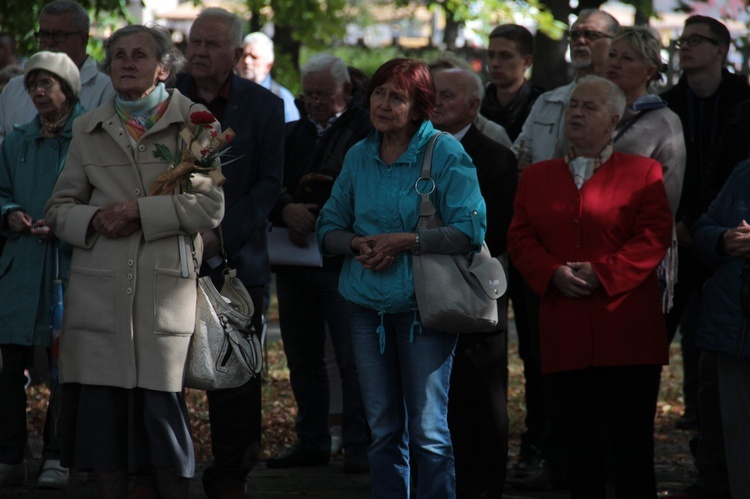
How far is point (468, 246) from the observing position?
5227 millimetres

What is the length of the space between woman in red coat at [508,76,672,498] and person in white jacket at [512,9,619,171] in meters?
0.98

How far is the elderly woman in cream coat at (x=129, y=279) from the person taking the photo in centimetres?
539

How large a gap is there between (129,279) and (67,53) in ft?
8.13

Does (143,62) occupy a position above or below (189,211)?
above

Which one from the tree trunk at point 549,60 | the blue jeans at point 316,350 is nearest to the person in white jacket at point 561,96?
the blue jeans at point 316,350

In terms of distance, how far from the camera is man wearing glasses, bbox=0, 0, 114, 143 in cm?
719

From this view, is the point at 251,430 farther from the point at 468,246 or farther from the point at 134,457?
the point at 468,246

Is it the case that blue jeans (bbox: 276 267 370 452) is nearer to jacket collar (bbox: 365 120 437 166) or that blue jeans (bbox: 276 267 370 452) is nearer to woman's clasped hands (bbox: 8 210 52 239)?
woman's clasped hands (bbox: 8 210 52 239)

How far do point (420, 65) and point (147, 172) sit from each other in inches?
53.9

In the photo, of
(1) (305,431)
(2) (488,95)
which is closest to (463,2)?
(2) (488,95)

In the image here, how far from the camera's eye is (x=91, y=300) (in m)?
5.43

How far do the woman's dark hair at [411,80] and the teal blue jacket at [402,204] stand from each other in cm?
10

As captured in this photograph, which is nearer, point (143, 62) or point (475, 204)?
point (475, 204)

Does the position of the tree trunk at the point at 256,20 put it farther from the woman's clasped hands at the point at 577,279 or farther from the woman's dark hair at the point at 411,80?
the woman's clasped hands at the point at 577,279
